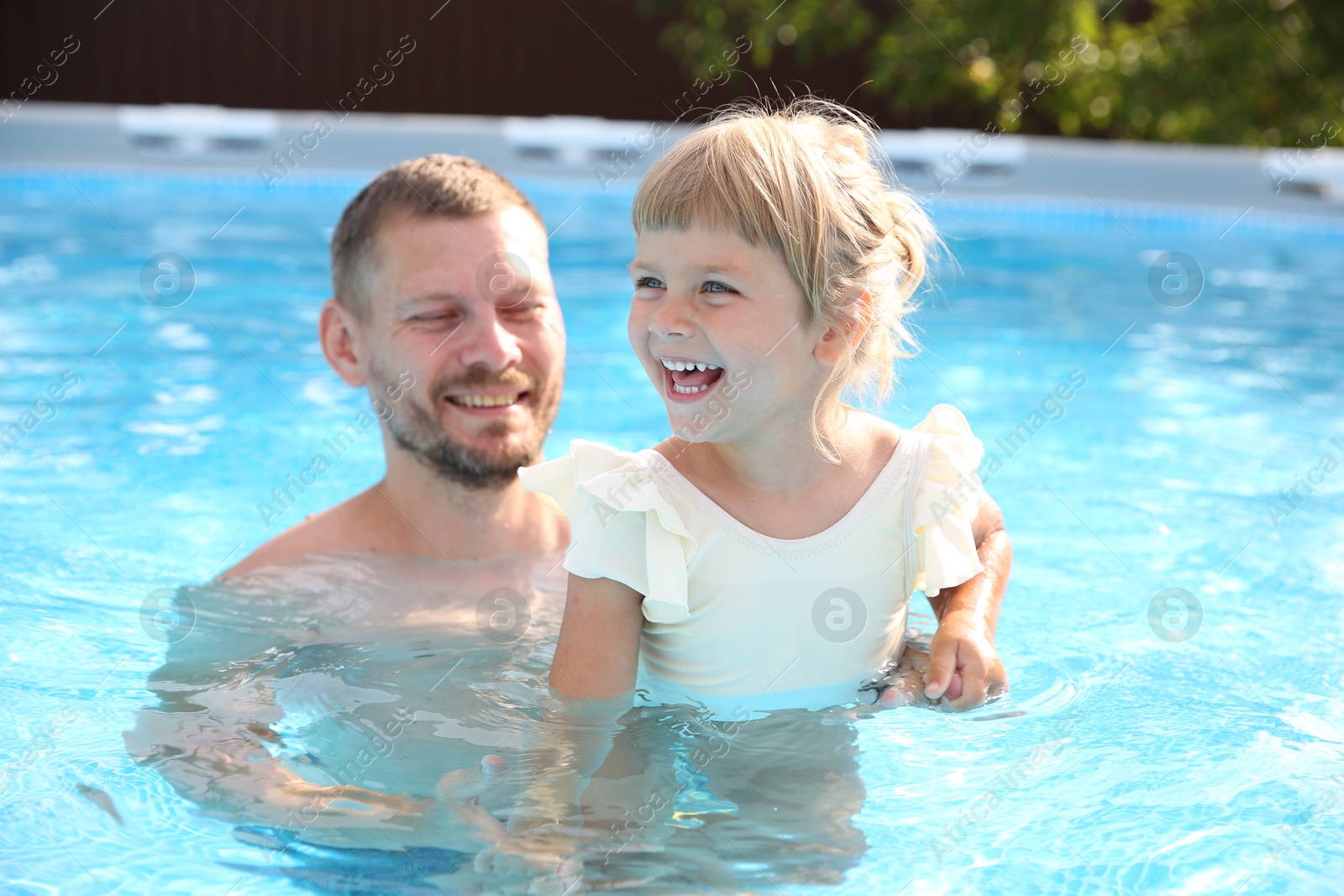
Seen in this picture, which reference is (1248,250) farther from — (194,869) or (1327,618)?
(194,869)

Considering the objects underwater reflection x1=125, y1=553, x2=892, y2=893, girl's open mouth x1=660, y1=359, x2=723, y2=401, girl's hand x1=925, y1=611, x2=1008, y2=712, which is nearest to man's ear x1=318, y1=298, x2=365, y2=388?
underwater reflection x1=125, y1=553, x2=892, y2=893

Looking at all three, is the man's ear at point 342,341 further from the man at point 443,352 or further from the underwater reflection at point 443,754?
the underwater reflection at point 443,754

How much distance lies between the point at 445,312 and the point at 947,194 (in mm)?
8310

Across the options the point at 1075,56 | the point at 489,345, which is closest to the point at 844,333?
the point at 489,345

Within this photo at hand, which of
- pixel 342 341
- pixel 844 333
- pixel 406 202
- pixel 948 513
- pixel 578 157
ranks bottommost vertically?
pixel 948 513

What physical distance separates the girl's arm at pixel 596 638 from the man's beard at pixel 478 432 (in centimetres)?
81

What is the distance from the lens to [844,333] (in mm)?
2371

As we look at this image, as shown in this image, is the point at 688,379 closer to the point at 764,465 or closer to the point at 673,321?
the point at 673,321

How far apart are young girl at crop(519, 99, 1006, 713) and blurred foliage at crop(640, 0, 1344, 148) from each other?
8.81 meters

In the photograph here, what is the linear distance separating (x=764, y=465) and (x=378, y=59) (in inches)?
484

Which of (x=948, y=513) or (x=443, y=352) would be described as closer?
(x=948, y=513)

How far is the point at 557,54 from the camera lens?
542 inches

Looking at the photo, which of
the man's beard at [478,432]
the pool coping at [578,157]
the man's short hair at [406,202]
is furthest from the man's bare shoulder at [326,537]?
the pool coping at [578,157]

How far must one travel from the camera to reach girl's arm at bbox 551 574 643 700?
2.31 metres
